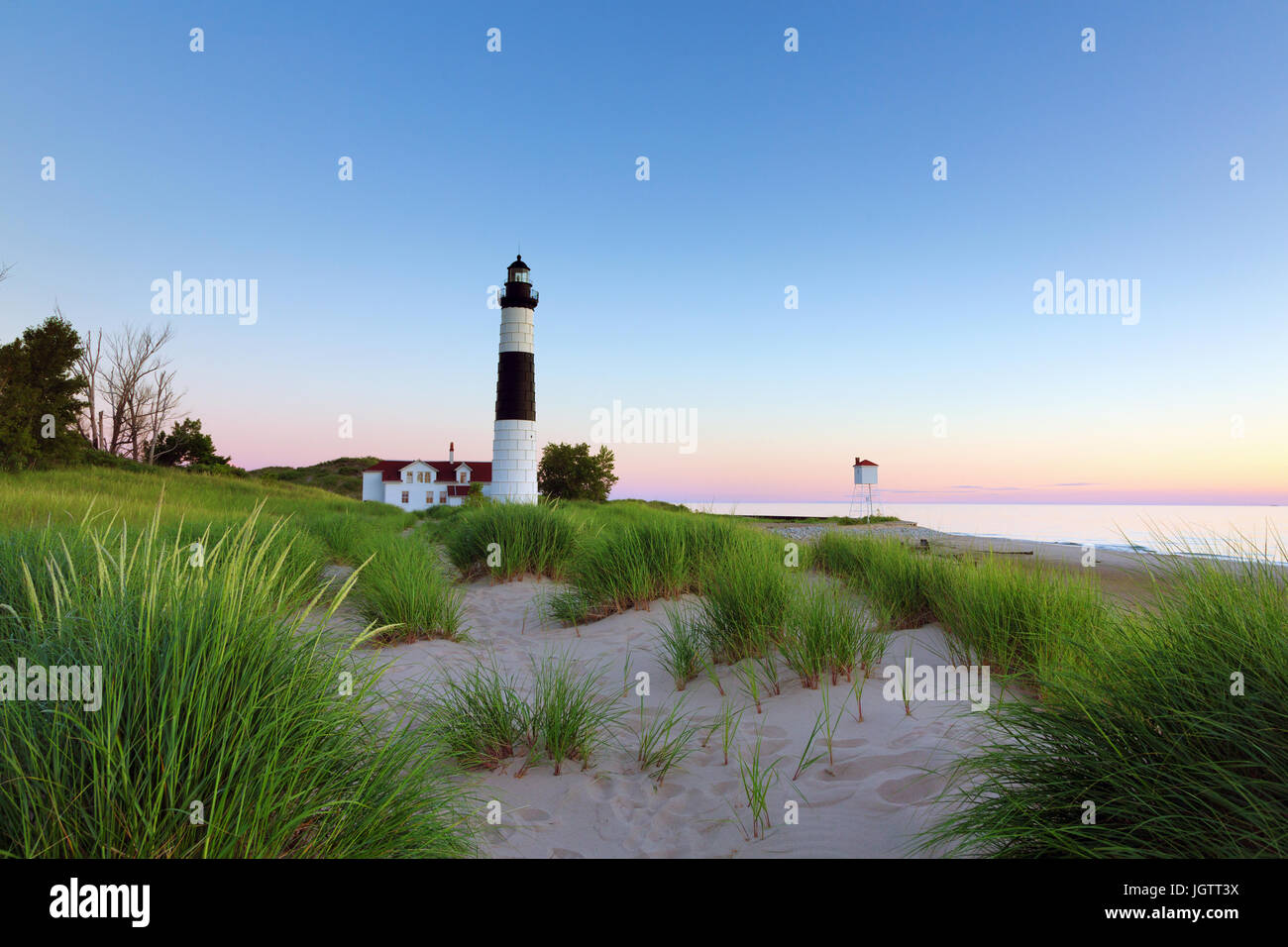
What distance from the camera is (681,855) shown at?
116 inches

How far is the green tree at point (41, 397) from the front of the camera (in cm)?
2373

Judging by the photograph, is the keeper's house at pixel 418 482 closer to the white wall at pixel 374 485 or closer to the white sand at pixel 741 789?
the white wall at pixel 374 485

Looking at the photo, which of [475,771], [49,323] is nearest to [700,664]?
[475,771]

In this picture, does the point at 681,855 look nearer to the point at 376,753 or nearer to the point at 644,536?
the point at 376,753

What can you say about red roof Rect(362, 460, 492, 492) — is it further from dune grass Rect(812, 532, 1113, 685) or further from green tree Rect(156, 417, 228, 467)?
dune grass Rect(812, 532, 1113, 685)

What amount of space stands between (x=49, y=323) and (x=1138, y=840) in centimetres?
3830

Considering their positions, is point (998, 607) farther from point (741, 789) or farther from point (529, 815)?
point (529, 815)

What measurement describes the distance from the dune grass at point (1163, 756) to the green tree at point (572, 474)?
141 feet

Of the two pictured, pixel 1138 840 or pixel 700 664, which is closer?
pixel 1138 840

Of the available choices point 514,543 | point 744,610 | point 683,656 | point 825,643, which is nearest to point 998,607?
point 825,643

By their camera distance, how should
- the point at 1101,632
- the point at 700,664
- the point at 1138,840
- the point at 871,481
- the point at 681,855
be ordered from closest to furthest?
the point at 1138,840 < the point at 681,855 < the point at 1101,632 < the point at 700,664 < the point at 871,481

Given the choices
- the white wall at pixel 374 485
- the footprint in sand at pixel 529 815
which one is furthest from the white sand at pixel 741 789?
the white wall at pixel 374 485

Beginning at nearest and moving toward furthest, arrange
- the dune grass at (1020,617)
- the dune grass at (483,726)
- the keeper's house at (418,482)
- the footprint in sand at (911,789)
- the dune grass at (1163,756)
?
the dune grass at (1163,756) < the footprint in sand at (911,789) < the dune grass at (483,726) < the dune grass at (1020,617) < the keeper's house at (418,482)
